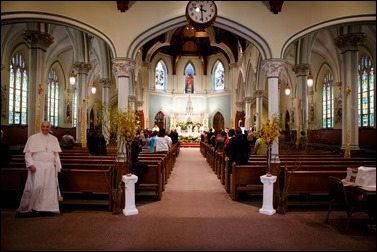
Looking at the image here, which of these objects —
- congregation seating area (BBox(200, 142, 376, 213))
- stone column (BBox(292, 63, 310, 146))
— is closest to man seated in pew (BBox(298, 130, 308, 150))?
stone column (BBox(292, 63, 310, 146))

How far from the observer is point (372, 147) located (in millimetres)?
15352

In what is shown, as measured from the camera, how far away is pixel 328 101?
2427 cm

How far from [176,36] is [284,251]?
30.9 m

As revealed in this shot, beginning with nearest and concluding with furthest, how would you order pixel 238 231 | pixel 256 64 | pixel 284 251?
pixel 284 251, pixel 238 231, pixel 256 64

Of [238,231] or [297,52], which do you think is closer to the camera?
[238,231]

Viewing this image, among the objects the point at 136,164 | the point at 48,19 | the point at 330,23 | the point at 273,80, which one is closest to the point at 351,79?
the point at 330,23

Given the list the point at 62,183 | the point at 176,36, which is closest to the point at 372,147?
the point at 62,183

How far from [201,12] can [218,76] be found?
2853 centimetres

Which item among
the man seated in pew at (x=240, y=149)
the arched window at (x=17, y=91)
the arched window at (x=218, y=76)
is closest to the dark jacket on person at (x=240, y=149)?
the man seated in pew at (x=240, y=149)

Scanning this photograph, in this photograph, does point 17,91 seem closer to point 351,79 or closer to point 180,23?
point 180,23

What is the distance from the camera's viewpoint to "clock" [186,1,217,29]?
26.5ft

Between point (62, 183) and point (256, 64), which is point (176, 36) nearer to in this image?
point (256, 64)

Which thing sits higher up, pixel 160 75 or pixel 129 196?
pixel 160 75

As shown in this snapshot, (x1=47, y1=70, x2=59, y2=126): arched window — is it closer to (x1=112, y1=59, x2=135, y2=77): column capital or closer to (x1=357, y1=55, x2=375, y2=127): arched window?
(x1=112, y1=59, x2=135, y2=77): column capital
